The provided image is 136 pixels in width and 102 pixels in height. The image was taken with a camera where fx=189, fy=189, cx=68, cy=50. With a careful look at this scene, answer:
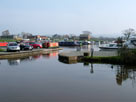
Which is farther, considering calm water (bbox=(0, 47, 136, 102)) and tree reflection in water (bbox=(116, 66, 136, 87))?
tree reflection in water (bbox=(116, 66, 136, 87))

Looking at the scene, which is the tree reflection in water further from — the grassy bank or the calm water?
the grassy bank

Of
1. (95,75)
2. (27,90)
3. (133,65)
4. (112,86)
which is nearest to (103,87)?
(112,86)

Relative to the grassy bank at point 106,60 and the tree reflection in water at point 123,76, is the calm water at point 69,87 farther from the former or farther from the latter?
the grassy bank at point 106,60

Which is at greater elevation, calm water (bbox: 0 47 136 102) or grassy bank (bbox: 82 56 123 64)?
grassy bank (bbox: 82 56 123 64)

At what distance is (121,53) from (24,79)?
11113 millimetres

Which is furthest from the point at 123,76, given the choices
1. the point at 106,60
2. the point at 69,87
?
the point at 106,60

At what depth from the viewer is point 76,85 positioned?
11953mm

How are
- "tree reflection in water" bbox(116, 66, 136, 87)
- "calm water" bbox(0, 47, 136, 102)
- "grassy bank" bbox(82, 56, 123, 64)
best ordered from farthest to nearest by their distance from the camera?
1. "grassy bank" bbox(82, 56, 123, 64)
2. "tree reflection in water" bbox(116, 66, 136, 87)
3. "calm water" bbox(0, 47, 136, 102)

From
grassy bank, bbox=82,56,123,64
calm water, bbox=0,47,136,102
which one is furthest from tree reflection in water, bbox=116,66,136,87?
grassy bank, bbox=82,56,123,64

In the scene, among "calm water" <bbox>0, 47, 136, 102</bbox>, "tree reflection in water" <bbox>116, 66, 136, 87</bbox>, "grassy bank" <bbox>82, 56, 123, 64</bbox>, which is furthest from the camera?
"grassy bank" <bbox>82, 56, 123, 64</bbox>

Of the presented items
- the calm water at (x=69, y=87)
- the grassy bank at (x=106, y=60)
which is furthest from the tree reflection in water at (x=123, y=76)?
the grassy bank at (x=106, y=60)

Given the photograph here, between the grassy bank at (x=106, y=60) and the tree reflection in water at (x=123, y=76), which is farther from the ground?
the grassy bank at (x=106, y=60)

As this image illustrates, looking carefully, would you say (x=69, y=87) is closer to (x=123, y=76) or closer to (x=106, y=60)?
(x=123, y=76)

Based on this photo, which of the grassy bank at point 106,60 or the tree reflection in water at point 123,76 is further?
the grassy bank at point 106,60
